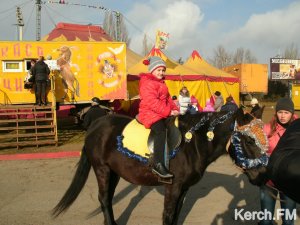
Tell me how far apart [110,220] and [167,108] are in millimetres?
1782

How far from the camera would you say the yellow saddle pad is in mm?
4246

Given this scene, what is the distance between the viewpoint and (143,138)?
430cm

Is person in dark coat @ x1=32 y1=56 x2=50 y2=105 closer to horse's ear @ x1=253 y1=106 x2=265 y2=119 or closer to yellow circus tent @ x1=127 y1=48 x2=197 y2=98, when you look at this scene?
yellow circus tent @ x1=127 y1=48 x2=197 y2=98

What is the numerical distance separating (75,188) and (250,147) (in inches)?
A: 106

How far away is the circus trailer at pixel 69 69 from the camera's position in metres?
13.6

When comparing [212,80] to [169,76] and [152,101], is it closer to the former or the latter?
[169,76]

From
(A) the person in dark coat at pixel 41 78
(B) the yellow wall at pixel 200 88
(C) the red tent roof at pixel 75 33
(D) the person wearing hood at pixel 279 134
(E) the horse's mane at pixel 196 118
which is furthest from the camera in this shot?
(C) the red tent roof at pixel 75 33

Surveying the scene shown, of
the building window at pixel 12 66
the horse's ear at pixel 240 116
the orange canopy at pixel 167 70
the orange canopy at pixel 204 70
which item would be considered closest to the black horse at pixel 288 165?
the horse's ear at pixel 240 116

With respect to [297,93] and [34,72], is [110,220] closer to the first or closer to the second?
[34,72]

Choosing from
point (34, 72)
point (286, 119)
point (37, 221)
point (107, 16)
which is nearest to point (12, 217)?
point (37, 221)

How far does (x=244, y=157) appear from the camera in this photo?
3488 mm

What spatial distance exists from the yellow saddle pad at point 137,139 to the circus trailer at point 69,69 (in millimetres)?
9334

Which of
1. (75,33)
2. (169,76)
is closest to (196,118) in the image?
(169,76)

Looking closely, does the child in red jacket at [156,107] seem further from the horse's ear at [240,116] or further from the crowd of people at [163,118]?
the horse's ear at [240,116]
